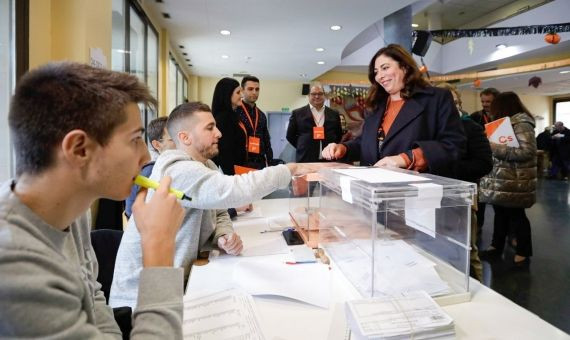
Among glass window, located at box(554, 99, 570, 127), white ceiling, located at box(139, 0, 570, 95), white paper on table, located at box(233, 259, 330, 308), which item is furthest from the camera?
glass window, located at box(554, 99, 570, 127)

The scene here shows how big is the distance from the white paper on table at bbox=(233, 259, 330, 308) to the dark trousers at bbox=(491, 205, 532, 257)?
8.28 ft

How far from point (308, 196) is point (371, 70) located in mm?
673

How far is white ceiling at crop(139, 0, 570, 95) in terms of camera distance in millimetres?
4336

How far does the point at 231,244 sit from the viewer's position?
4.14ft

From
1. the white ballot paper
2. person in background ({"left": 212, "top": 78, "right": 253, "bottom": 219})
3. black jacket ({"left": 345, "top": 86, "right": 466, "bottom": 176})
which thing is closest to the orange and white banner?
black jacket ({"left": 345, "top": 86, "right": 466, "bottom": 176})

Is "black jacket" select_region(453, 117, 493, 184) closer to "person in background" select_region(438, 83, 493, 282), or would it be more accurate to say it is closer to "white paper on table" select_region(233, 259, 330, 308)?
"person in background" select_region(438, 83, 493, 282)

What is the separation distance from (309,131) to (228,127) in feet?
3.06

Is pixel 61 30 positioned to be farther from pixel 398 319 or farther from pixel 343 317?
pixel 398 319

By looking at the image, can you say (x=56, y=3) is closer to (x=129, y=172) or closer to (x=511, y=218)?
(x=129, y=172)

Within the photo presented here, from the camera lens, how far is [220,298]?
35.9 inches

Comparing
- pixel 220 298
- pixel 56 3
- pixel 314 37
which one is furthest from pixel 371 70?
pixel 314 37

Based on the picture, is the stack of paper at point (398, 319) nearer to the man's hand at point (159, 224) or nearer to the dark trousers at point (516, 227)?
the man's hand at point (159, 224)

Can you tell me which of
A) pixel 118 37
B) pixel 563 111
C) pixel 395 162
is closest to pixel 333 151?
pixel 395 162

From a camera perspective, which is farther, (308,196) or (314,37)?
(314,37)
